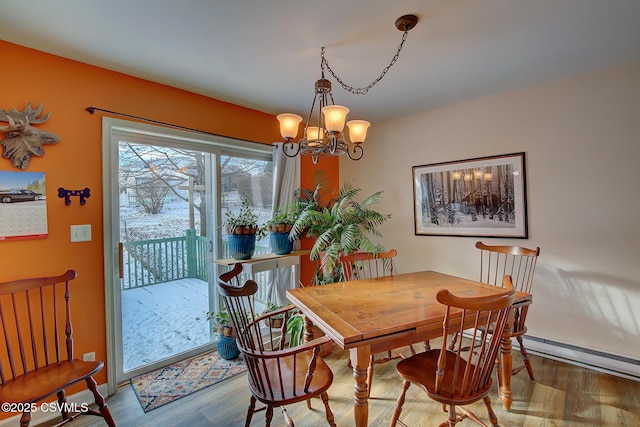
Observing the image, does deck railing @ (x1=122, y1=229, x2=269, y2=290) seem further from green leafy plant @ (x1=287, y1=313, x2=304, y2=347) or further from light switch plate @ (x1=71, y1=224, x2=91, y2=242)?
green leafy plant @ (x1=287, y1=313, x2=304, y2=347)

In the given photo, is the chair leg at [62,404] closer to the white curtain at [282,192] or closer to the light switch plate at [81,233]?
the light switch plate at [81,233]

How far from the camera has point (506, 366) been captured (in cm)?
183

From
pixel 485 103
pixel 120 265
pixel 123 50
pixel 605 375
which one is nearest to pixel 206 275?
pixel 120 265

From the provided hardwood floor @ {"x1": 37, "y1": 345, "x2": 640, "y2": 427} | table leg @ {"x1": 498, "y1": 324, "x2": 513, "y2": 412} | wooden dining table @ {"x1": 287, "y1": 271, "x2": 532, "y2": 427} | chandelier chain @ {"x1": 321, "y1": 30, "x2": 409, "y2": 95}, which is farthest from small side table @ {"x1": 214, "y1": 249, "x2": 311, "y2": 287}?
table leg @ {"x1": 498, "y1": 324, "x2": 513, "y2": 412}

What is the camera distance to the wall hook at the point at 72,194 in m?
1.97

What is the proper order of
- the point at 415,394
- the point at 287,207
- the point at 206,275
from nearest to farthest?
the point at 415,394
the point at 206,275
the point at 287,207

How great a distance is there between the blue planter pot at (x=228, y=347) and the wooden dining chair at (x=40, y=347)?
93 cm

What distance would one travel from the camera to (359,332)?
1.34 meters

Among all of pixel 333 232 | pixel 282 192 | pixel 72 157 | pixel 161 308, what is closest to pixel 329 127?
pixel 333 232

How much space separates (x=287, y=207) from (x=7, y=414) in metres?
2.38

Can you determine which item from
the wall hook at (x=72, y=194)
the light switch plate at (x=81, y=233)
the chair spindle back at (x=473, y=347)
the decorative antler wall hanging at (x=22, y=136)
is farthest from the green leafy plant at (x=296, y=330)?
the decorative antler wall hanging at (x=22, y=136)

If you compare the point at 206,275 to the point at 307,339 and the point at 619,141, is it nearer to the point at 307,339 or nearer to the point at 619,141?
the point at 307,339

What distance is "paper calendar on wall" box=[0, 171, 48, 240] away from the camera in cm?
178

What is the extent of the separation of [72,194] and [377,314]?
6.93 feet
